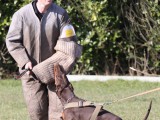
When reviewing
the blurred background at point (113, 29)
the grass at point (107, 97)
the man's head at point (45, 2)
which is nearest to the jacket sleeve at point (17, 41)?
the man's head at point (45, 2)

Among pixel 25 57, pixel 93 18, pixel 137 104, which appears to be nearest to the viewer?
pixel 25 57

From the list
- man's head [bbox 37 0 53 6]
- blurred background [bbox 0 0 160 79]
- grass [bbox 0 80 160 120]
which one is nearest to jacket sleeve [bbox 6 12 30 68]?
man's head [bbox 37 0 53 6]

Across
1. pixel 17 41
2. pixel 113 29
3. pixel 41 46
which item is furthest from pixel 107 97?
pixel 17 41

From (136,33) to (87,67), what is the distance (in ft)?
4.75

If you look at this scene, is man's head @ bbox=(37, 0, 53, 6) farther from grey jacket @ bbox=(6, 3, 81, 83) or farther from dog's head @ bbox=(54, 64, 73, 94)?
dog's head @ bbox=(54, 64, 73, 94)

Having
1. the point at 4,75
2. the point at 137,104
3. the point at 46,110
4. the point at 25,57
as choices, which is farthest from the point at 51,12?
the point at 4,75

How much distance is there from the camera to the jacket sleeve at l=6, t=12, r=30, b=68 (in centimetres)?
680

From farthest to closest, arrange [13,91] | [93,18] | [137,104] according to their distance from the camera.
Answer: [93,18], [13,91], [137,104]

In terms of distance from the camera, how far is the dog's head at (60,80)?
614 cm

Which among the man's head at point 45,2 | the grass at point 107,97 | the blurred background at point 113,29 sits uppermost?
the man's head at point 45,2

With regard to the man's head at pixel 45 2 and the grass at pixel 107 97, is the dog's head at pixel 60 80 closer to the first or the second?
the man's head at pixel 45 2

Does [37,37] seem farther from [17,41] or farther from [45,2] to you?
[45,2]

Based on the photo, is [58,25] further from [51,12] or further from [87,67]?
[87,67]

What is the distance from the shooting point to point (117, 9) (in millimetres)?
14336
